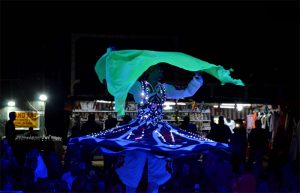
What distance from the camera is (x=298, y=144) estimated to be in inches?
360

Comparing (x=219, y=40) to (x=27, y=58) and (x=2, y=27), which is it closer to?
(x=2, y=27)

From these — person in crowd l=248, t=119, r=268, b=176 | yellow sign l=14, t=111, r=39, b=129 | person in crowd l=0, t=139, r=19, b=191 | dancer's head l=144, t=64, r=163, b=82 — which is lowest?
person in crowd l=0, t=139, r=19, b=191

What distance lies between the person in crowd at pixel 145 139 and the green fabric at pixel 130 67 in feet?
0.04

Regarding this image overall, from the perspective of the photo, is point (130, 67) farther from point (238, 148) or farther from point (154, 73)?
point (238, 148)

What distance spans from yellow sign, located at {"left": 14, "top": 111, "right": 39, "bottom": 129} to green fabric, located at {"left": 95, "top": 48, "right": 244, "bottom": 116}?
274 inches

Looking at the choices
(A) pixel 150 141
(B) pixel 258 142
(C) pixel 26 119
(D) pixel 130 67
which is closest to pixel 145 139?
(A) pixel 150 141

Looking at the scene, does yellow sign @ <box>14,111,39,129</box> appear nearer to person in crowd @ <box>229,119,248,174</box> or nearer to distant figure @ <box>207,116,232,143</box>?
distant figure @ <box>207,116,232,143</box>

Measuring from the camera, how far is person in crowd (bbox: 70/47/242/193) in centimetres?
514

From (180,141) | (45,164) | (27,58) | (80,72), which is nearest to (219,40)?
(180,141)

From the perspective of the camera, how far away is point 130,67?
5.42 meters

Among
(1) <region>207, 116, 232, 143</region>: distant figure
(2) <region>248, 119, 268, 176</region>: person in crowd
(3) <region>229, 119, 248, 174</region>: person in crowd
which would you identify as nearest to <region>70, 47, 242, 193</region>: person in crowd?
(3) <region>229, 119, 248, 174</region>: person in crowd

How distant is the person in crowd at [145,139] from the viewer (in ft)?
16.9

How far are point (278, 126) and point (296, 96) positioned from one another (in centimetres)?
255

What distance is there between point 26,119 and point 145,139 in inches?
303
